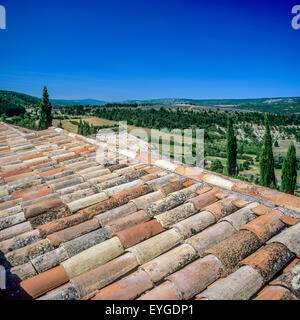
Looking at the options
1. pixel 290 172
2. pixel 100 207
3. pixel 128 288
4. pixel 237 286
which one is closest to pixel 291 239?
pixel 237 286

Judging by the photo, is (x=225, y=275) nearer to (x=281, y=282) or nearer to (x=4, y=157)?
(x=281, y=282)

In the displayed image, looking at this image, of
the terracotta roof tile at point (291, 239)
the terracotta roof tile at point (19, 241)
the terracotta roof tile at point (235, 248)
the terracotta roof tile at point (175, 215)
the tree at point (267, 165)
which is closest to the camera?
the terracotta roof tile at point (235, 248)

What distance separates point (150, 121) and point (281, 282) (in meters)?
62.6

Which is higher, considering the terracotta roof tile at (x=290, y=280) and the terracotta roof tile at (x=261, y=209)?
the terracotta roof tile at (x=261, y=209)

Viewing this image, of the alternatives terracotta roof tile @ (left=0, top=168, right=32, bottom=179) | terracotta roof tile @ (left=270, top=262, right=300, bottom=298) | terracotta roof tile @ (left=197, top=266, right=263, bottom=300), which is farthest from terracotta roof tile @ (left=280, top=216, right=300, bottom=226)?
terracotta roof tile @ (left=0, top=168, right=32, bottom=179)

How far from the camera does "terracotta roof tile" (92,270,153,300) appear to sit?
1.64 m

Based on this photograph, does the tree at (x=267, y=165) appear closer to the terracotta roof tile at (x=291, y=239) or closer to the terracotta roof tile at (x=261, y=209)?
the terracotta roof tile at (x=261, y=209)

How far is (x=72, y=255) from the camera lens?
2.10 m

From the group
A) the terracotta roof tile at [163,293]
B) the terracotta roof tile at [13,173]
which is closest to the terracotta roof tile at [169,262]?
the terracotta roof tile at [163,293]

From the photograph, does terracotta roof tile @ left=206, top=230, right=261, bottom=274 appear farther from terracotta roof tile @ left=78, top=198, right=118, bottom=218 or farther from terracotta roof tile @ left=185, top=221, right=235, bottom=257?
terracotta roof tile @ left=78, top=198, right=118, bottom=218

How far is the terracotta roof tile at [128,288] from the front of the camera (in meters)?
1.64

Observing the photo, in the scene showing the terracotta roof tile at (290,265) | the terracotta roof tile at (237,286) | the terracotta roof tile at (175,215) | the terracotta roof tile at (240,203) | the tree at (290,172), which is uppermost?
the terracotta roof tile at (240,203)

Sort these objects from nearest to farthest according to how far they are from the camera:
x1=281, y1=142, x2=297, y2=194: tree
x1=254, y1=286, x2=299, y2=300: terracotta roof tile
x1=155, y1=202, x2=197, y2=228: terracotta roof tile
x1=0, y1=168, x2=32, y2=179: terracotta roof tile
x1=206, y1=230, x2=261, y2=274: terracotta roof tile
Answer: x1=254, y1=286, x2=299, y2=300: terracotta roof tile → x1=206, y1=230, x2=261, y2=274: terracotta roof tile → x1=155, y1=202, x2=197, y2=228: terracotta roof tile → x1=0, y1=168, x2=32, y2=179: terracotta roof tile → x1=281, y1=142, x2=297, y2=194: tree
